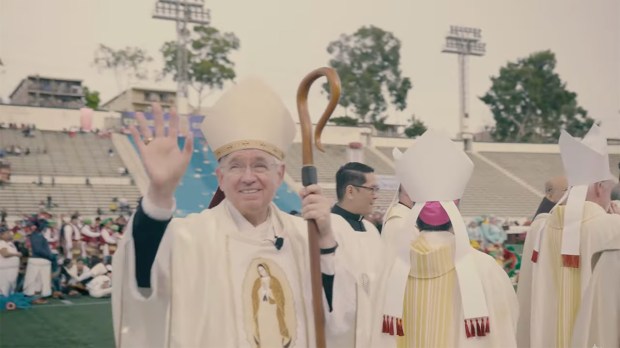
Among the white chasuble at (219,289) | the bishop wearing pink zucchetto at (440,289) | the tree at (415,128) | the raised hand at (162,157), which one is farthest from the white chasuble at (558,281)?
the tree at (415,128)

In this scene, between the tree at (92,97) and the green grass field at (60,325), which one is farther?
Answer: the tree at (92,97)

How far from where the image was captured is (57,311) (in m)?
11.6

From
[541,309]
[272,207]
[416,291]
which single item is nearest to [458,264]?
[416,291]

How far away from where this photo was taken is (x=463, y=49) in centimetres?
4872

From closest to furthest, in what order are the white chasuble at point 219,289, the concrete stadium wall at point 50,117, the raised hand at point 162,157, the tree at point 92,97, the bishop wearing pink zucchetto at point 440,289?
1. the raised hand at point 162,157
2. the white chasuble at point 219,289
3. the bishop wearing pink zucchetto at point 440,289
4. the concrete stadium wall at point 50,117
5. the tree at point 92,97

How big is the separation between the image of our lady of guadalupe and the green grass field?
20.6 feet

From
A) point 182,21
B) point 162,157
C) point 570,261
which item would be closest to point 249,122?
point 162,157

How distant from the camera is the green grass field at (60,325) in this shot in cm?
915

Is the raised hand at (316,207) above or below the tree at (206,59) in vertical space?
below

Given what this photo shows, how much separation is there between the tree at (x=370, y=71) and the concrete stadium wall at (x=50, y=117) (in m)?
16.5

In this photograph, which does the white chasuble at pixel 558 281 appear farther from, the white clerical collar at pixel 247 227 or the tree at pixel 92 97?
the tree at pixel 92 97

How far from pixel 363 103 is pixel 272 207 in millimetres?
44778

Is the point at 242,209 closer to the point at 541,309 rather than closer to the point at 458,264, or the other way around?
the point at 458,264

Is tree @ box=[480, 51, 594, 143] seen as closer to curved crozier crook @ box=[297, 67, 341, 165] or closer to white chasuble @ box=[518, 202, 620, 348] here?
white chasuble @ box=[518, 202, 620, 348]
